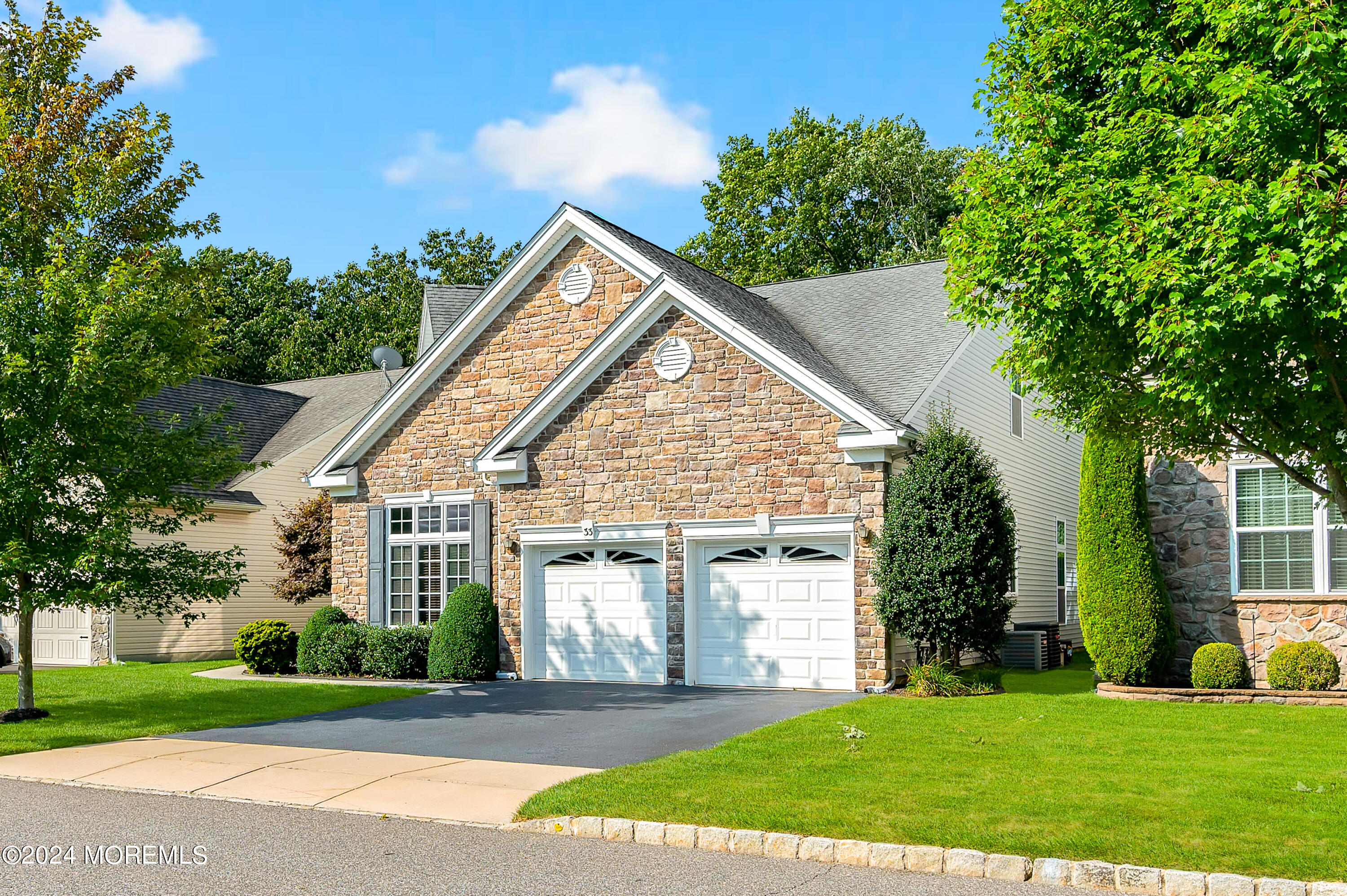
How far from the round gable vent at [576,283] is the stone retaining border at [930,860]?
13.2 m

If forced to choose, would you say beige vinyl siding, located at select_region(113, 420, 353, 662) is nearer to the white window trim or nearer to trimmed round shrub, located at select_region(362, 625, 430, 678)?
trimmed round shrub, located at select_region(362, 625, 430, 678)

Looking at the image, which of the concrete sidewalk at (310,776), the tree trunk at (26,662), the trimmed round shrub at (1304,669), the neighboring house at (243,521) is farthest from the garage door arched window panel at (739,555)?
the neighboring house at (243,521)

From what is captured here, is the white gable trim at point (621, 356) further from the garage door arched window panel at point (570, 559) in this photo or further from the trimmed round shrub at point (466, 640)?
the trimmed round shrub at point (466, 640)

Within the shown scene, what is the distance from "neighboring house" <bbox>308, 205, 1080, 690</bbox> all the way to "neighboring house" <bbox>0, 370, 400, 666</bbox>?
21.7 feet

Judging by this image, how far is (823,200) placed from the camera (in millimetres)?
43594

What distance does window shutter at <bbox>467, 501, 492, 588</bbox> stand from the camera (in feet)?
64.4

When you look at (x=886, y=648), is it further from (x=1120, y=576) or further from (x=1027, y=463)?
(x=1027, y=463)

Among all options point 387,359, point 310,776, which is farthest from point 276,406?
point 310,776

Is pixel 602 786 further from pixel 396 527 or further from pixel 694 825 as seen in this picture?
pixel 396 527

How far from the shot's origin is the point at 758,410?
56.4 ft

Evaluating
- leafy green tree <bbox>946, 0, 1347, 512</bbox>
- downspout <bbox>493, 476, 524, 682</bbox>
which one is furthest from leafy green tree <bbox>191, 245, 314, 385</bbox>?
leafy green tree <bbox>946, 0, 1347, 512</bbox>

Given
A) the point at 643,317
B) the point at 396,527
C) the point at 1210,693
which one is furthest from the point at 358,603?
the point at 1210,693

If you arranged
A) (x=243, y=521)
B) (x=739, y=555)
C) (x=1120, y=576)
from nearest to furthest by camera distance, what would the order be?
(x=1120, y=576), (x=739, y=555), (x=243, y=521)

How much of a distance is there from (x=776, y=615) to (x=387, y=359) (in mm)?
18378
